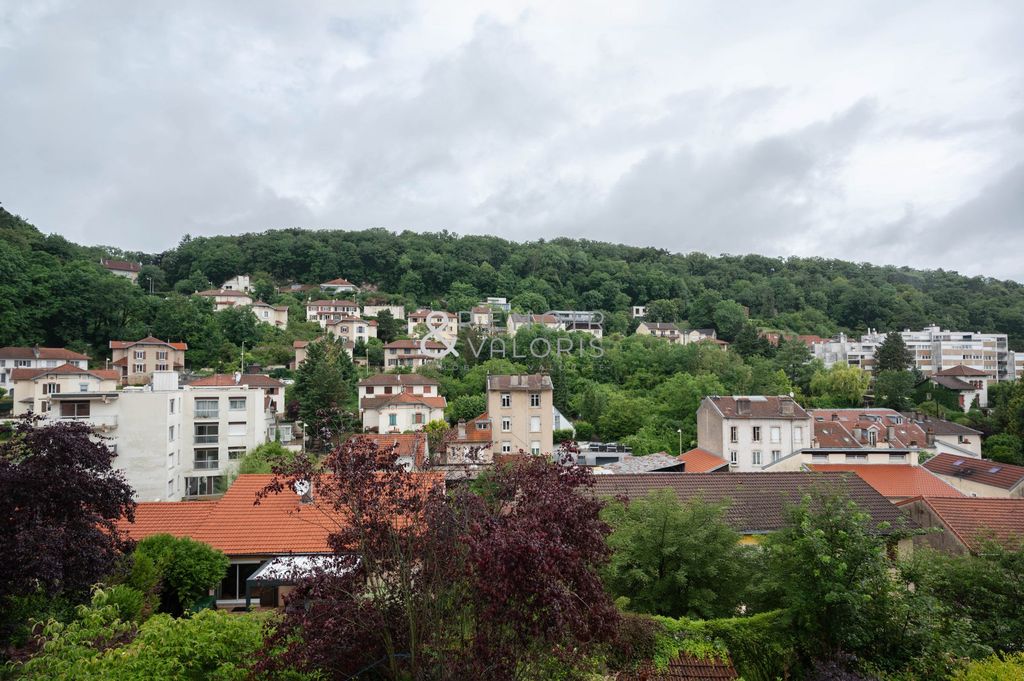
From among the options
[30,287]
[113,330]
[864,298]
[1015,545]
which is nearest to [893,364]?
[864,298]

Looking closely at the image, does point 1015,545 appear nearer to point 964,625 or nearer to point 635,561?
point 964,625

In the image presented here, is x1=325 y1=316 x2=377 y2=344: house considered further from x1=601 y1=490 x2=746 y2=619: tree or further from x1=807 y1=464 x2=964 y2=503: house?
x1=601 y1=490 x2=746 y2=619: tree

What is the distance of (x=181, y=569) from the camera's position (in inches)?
472

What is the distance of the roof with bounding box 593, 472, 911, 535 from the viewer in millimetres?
15734

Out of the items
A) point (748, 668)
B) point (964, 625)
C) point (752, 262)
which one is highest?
point (752, 262)

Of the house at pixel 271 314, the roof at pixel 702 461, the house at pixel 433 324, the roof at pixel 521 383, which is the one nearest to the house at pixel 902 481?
the roof at pixel 702 461

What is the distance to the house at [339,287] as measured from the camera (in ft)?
282

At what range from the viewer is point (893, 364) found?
59375 mm

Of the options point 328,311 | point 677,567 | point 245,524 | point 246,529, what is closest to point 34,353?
A: point 328,311

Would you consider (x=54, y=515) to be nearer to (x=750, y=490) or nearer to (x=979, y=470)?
(x=750, y=490)

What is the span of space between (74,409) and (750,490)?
2593 cm

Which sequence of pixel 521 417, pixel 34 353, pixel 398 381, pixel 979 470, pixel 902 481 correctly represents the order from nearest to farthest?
pixel 902 481
pixel 979 470
pixel 521 417
pixel 398 381
pixel 34 353

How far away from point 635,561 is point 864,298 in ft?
305

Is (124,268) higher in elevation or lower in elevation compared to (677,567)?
higher
